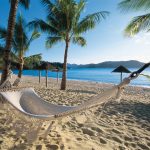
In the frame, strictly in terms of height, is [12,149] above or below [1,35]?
below

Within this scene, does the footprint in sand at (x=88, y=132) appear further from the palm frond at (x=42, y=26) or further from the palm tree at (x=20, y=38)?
the palm tree at (x=20, y=38)

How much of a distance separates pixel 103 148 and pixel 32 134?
0.85 m

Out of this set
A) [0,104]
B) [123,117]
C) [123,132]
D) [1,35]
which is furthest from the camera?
[1,35]

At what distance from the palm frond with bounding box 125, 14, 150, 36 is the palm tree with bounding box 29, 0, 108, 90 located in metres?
1.82

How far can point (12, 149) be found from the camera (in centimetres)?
233

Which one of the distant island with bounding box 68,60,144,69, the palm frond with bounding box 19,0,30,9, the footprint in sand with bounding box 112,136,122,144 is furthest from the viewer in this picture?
the distant island with bounding box 68,60,144,69

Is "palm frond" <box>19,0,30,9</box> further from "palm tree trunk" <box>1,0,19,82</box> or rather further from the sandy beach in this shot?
the sandy beach

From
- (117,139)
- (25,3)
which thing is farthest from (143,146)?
(25,3)

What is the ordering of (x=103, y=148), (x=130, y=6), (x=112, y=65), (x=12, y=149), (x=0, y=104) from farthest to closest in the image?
(x=112, y=65) → (x=130, y=6) → (x=0, y=104) → (x=103, y=148) → (x=12, y=149)

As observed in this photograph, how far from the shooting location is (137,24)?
6.75m

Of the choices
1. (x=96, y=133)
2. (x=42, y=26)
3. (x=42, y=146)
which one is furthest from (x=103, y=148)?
(x=42, y=26)

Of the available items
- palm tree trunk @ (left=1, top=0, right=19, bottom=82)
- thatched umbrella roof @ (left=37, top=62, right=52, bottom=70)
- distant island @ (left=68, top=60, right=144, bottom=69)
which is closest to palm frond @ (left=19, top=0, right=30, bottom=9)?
palm tree trunk @ (left=1, top=0, right=19, bottom=82)

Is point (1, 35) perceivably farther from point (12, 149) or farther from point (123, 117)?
point (12, 149)

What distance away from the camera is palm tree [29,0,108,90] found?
8852mm
